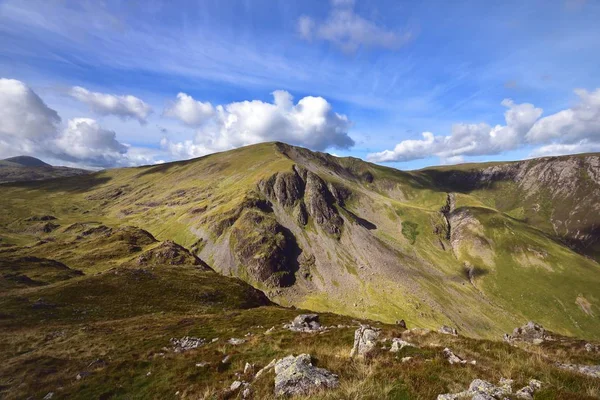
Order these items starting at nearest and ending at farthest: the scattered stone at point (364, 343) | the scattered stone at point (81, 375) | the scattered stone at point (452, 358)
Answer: the scattered stone at point (452, 358)
the scattered stone at point (364, 343)
the scattered stone at point (81, 375)

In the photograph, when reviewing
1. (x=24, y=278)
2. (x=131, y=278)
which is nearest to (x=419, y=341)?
(x=131, y=278)

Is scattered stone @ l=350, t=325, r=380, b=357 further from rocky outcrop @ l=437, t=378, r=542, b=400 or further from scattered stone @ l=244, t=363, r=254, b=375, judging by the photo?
rocky outcrop @ l=437, t=378, r=542, b=400

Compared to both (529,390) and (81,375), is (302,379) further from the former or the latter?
(81,375)

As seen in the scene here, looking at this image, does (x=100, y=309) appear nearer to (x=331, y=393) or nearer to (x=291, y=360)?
(x=291, y=360)

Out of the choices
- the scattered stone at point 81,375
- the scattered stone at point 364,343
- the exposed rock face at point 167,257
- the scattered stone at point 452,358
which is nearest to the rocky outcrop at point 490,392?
the scattered stone at point 452,358

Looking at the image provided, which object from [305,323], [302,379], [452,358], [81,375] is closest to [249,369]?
[302,379]

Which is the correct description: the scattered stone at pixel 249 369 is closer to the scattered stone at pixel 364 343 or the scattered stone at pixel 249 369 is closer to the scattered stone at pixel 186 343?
the scattered stone at pixel 364 343
